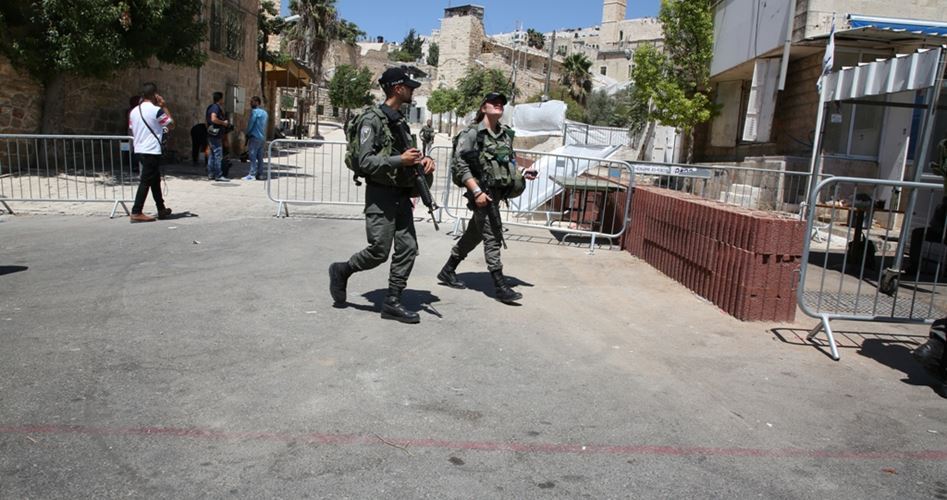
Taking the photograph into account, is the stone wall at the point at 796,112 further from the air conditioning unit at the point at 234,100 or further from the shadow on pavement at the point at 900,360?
the air conditioning unit at the point at 234,100

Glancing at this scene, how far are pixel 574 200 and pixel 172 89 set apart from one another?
12497mm

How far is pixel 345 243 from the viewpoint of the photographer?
838 centimetres

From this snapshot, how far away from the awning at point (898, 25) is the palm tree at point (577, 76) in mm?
57031

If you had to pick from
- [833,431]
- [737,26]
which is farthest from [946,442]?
[737,26]

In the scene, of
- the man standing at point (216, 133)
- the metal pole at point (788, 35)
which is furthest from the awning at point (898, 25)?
the man standing at point (216, 133)

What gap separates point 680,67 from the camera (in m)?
21.3

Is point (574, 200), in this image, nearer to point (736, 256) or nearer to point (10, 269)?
point (736, 256)

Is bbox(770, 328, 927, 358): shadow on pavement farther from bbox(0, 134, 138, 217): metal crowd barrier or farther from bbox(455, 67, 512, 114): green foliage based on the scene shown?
bbox(455, 67, 512, 114): green foliage

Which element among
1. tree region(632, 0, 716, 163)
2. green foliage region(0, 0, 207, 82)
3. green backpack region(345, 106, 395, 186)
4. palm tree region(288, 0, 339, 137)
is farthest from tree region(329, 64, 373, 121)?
green backpack region(345, 106, 395, 186)

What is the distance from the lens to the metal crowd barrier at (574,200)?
30.6 feet

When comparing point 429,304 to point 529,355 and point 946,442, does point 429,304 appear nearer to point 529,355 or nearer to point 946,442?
point 529,355

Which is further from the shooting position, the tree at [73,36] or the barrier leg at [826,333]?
the tree at [73,36]

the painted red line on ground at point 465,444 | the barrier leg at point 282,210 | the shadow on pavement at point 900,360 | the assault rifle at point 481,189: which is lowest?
the painted red line on ground at point 465,444

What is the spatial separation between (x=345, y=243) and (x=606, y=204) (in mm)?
4057
